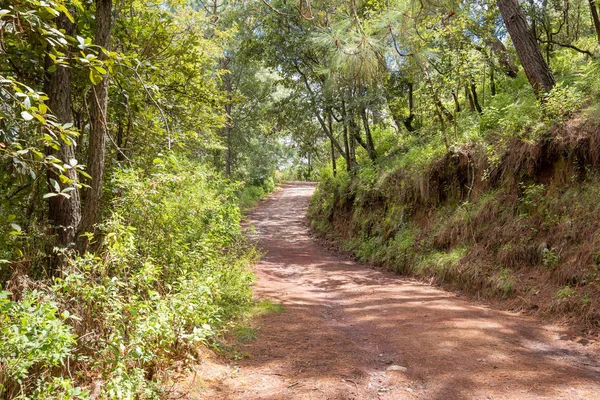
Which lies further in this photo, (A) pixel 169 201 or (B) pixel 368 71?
(B) pixel 368 71

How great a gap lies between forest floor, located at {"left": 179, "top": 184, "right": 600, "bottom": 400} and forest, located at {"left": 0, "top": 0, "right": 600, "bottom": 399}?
495 millimetres

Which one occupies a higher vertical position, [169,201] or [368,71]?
[368,71]

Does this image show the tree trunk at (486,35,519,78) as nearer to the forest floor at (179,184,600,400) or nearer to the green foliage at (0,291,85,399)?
the forest floor at (179,184,600,400)

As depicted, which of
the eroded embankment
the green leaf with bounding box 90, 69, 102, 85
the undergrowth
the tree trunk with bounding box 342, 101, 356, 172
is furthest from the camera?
the tree trunk with bounding box 342, 101, 356, 172

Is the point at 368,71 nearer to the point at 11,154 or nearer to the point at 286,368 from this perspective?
the point at 286,368

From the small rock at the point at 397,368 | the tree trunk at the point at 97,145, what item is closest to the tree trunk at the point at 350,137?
the tree trunk at the point at 97,145

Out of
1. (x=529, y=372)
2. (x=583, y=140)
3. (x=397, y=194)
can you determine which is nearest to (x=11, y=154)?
(x=529, y=372)

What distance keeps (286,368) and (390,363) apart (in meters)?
1.11

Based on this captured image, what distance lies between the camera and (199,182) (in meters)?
6.26

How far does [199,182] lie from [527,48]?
23.1 feet

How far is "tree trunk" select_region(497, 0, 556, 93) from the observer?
7.88 meters

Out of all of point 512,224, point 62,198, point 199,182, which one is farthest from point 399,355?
point 512,224

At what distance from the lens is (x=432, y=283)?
26.7 feet

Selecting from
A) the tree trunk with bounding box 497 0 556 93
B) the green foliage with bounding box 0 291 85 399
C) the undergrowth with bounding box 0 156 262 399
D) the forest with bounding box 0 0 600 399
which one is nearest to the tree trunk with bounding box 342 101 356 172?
the forest with bounding box 0 0 600 399
